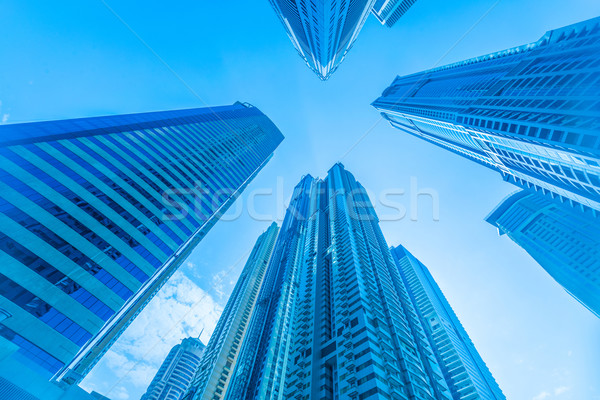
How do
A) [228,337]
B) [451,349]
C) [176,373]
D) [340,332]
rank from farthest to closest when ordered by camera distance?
[176,373]
[228,337]
[451,349]
[340,332]

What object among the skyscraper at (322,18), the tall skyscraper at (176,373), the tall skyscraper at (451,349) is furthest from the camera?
the tall skyscraper at (176,373)

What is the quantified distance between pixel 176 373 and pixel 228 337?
60466 millimetres

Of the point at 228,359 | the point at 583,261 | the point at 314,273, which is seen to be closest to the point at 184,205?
the point at 314,273

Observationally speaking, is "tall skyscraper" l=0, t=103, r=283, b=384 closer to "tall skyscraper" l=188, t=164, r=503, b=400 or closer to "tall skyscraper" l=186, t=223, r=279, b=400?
"tall skyscraper" l=186, t=223, r=279, b=400

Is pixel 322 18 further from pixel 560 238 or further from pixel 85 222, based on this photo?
pixel 560 238

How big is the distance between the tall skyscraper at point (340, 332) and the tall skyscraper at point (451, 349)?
4792 mm

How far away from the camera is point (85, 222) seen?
42.3 metres

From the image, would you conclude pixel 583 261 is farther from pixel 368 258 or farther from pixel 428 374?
pixel 428 374

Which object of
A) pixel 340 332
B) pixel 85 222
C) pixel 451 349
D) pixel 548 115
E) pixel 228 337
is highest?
pixel 548 115

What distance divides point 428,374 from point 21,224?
62941mm

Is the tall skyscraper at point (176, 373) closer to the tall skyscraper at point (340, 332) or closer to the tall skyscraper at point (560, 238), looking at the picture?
the tall skyscraper at point (340, 332)

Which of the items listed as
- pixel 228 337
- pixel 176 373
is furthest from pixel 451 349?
pixel 176 373

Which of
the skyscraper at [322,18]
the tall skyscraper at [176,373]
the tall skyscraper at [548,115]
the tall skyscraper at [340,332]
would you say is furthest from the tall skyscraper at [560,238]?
the tall skyscraper at [176,373]

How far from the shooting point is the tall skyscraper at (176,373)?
11894 cm
